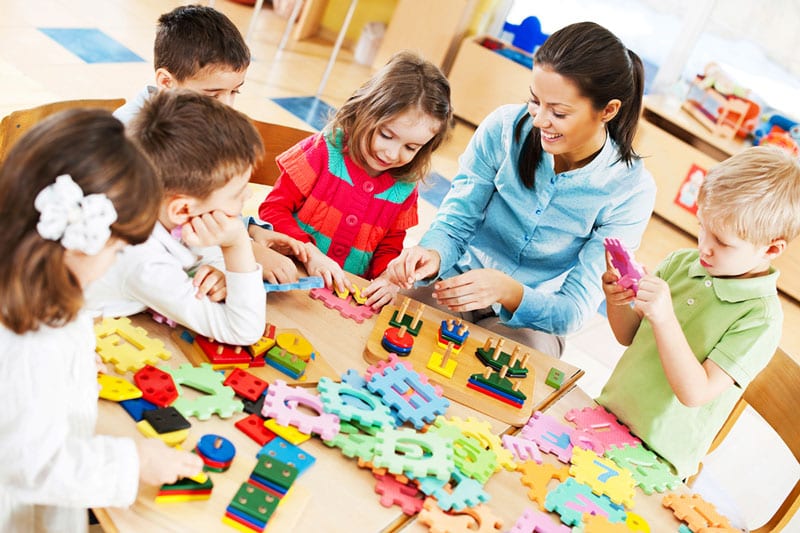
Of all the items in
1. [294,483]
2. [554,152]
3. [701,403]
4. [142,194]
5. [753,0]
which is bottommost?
[294,483]

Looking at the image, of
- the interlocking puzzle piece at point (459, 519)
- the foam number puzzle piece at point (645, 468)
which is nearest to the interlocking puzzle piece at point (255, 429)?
the interlocking puzzle piece at point (459, 519)

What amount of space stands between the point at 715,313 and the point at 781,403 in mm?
312

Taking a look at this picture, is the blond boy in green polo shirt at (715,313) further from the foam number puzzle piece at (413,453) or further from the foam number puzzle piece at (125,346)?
the foam number puzzle piece at (125,346)

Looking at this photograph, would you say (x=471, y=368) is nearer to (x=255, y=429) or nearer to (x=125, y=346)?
(x=255, y=429)

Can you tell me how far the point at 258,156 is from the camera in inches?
50.4

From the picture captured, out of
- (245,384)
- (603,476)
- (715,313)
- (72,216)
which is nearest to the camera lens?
(72,216)

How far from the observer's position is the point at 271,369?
1.24 metres

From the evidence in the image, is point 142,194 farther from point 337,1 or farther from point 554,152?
point 337,1

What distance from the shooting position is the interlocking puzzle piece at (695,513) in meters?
1.24

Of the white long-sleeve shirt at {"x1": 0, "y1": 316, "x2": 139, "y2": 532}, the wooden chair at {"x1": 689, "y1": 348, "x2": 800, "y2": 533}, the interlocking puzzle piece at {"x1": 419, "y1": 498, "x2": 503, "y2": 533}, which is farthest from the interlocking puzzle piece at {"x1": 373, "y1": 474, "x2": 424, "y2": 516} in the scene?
the wooden chair at {"x1": 689, "y1": 348, "x2": 800, "y2": 533}

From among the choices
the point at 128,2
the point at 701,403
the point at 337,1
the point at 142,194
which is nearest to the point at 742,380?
the point at 701,403

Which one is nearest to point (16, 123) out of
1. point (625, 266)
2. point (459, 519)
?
point (459, 519)

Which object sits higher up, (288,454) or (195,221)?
(195,221)

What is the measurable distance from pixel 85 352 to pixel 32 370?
0.31 ft
